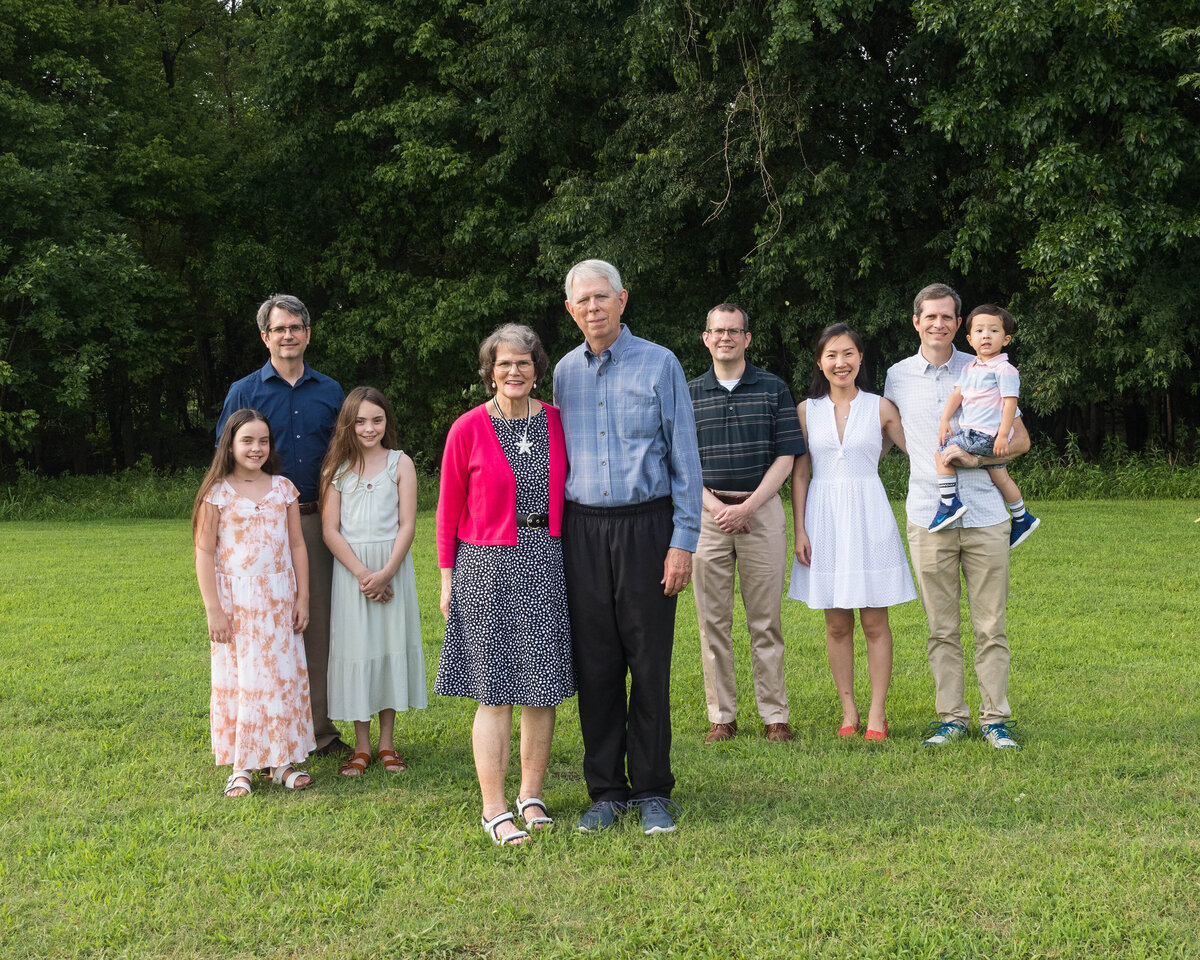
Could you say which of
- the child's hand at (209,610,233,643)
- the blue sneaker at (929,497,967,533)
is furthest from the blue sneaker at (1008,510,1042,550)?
the child's hand at (209,610,233,643)

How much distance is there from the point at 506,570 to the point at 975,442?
232 cm

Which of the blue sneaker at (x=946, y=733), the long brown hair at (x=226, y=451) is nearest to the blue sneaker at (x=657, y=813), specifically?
the blue sneaker at (x=946, y=733)

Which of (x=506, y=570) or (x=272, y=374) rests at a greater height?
(x=272, y=374)

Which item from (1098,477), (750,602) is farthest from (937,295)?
(1098,477)

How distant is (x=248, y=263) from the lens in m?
24.3

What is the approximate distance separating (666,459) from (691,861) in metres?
1.47

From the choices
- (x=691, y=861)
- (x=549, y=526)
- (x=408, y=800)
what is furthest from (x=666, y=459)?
(x=408, y=800)

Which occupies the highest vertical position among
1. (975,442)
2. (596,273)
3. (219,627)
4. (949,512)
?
(596,273)

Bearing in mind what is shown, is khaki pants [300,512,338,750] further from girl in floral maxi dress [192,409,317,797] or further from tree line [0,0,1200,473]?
tree line [0,0,1200,473]

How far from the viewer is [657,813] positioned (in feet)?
13.7

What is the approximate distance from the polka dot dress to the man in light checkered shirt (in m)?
1.96

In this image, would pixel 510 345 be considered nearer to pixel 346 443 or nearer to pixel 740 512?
pixel 346 443

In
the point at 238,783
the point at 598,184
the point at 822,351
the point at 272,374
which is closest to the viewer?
the point at 238,783

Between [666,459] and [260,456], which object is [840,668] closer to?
[666,459]
